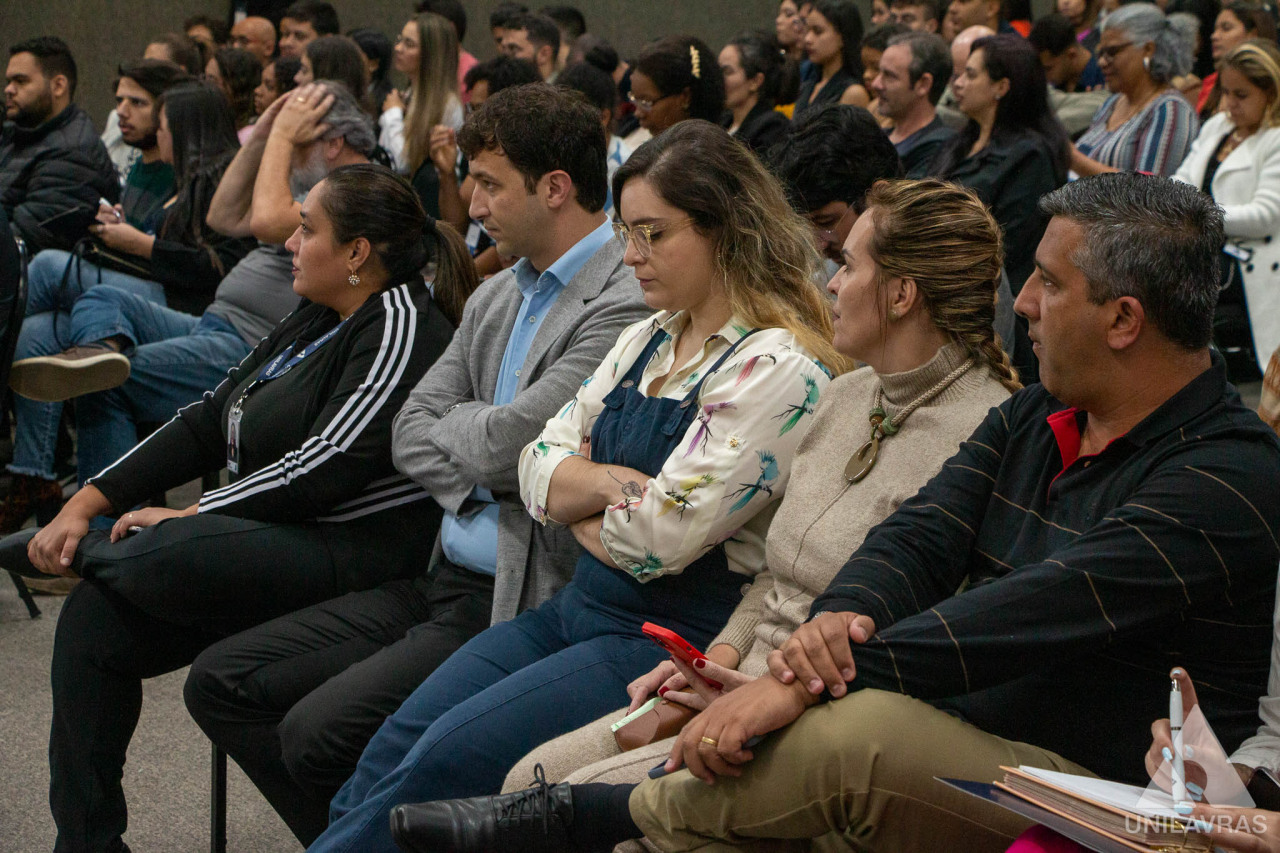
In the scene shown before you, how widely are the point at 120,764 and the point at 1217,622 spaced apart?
6.10ft

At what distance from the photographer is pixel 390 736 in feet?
6.23

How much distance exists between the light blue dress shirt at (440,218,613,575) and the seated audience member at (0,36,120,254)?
2690mm

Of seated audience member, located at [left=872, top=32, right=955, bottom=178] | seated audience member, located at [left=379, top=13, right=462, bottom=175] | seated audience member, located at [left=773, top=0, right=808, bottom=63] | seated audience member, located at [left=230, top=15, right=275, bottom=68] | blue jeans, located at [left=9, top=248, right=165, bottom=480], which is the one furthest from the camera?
seated audience member, located at [left=230, top=15, right=275, bottom=68]

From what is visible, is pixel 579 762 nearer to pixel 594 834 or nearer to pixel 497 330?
pixel 594 834

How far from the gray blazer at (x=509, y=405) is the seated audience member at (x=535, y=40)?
4.16m

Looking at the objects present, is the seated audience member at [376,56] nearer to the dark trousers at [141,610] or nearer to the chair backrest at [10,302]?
the chair backrest at [10,302]

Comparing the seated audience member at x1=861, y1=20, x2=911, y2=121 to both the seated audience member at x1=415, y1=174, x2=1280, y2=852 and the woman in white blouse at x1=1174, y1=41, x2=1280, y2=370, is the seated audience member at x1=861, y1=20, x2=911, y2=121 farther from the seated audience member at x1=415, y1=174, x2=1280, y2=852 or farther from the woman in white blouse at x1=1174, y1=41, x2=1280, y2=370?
the seated audience member at x1=415, y1=174, x2=1280, y2=852

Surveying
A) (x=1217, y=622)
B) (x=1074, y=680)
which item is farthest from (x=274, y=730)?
(x=1217, y=622)

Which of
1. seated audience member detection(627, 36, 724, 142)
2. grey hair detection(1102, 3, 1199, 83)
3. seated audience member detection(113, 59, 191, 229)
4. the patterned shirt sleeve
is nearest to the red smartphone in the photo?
the patterned shirt sleeve

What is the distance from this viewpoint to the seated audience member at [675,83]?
14.3 ft

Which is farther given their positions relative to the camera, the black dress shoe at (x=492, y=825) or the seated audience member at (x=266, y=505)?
the seated audience member at (x=266, y=505)

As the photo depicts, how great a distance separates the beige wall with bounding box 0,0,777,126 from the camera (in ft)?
26.3

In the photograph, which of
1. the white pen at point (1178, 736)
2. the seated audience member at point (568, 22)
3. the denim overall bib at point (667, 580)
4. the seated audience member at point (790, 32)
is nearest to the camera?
the white pen at point (1178, 736)

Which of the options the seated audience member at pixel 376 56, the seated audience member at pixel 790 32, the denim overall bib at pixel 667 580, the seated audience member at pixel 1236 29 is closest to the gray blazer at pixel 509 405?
the denim overall bib at pixel 667 580
